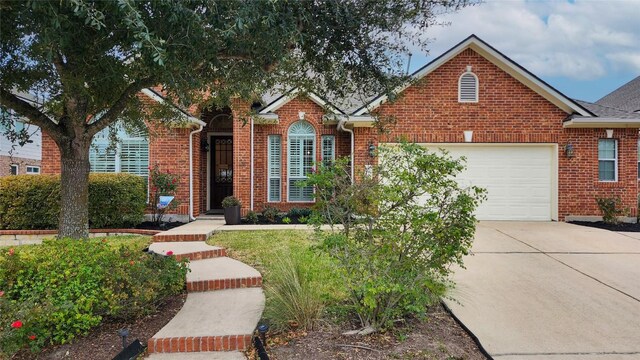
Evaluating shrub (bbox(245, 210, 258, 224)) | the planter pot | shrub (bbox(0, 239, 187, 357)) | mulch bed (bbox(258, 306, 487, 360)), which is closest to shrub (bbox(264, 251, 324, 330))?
mulch bed (bbox(258, 306, 487, 360))

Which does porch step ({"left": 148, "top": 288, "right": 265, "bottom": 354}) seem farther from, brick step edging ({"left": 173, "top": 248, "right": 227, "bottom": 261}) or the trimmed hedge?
the trimmed hedge

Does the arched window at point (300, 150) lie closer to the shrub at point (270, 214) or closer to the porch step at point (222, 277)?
the shrub at point (270, 214)

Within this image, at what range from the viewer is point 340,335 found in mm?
3846

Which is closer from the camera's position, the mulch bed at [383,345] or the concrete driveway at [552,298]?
the mulch bed at [383,345]

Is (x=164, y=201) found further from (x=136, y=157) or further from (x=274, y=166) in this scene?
(x=274, y=166)

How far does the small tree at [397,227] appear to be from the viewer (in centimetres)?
384

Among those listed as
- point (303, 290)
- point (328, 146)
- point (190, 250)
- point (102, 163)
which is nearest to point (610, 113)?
point (328, 146)

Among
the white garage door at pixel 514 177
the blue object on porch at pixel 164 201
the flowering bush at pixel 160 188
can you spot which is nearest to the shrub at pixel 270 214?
the flowering bush at pixel 160 188

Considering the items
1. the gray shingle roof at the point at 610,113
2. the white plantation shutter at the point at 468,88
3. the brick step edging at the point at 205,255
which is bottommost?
the brick step edging at the point at 205,255

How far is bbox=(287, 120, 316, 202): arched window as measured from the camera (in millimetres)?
12617

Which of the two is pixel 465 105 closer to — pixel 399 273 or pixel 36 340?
pixel 399 273

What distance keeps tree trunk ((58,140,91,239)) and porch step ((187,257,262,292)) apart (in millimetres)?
1651

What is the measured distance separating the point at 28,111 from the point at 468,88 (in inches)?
430

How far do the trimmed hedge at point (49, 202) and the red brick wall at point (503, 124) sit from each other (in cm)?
663
